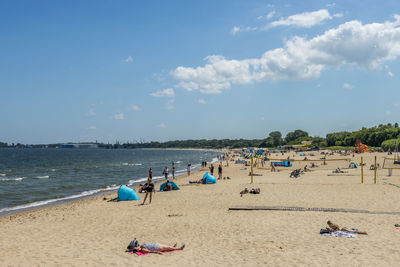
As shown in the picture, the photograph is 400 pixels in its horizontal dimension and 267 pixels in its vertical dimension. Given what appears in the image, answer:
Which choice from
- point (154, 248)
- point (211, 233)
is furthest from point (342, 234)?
point (154, 248)

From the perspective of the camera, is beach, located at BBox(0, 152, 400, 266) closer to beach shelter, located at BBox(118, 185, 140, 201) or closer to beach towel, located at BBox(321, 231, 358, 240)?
beach towel, located at BBox(321, 231, 358, 240)

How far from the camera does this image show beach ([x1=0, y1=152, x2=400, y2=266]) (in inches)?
270

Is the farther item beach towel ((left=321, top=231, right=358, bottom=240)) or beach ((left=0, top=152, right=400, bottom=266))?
beach towel ((left=321, top=231, right=358, bottom=240))

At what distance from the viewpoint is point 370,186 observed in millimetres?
17250

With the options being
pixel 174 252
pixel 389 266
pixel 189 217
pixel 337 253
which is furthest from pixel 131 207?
pixel 389 266

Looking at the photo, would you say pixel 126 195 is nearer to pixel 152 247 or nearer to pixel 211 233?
pixel 211 233

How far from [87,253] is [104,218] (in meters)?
4.53

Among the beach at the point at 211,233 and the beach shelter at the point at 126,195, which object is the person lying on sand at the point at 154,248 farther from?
the beach shelter at the point at 126,195

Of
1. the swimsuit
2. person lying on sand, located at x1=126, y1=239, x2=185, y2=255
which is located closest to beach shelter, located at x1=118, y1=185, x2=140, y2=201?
person lying on sand, located at x1=126, y1=239, x2=185, y2=255

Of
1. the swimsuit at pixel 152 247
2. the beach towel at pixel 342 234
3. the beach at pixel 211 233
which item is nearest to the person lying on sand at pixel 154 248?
the swimsuit at pixel 152 247

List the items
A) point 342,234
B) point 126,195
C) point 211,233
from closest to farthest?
point 342,234 → point 211,233 → point 126,195

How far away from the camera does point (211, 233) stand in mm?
8984

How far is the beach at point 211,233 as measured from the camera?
6.86m

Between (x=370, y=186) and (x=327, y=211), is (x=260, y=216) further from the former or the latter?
(x=370, y=186)
